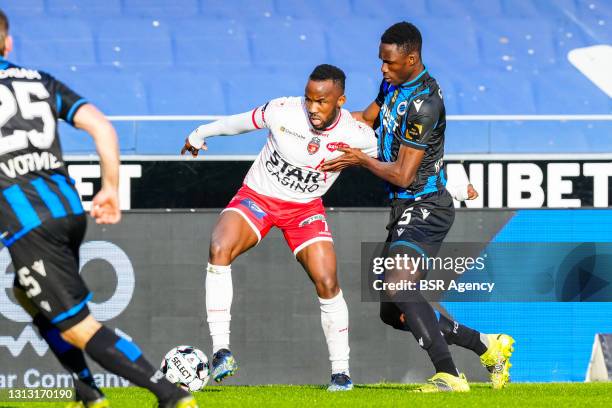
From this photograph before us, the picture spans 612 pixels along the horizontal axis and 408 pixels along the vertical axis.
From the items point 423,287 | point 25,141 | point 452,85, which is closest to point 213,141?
point 423,287

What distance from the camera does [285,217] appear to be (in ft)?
25.3

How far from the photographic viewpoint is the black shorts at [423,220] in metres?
6.98

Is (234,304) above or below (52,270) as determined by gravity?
above

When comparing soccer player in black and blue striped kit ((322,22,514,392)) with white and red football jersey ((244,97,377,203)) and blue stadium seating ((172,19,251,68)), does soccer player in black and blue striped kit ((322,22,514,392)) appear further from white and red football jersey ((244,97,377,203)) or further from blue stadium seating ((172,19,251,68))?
blue stadium seating ((172,19,251,68))


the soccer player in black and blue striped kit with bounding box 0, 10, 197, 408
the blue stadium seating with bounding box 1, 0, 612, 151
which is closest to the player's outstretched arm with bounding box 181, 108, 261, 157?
the soccer player in black and blue striped kit with bounding box 0, 10, 197, 408

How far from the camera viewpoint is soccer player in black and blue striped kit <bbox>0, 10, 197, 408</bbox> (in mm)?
4676

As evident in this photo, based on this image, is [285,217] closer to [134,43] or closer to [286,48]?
[286,48]

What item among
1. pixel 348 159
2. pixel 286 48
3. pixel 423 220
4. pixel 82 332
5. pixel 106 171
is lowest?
pixel 82 332

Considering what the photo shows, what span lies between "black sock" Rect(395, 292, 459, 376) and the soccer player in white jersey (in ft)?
2.72

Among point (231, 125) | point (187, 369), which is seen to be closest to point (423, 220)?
point (231, 125)

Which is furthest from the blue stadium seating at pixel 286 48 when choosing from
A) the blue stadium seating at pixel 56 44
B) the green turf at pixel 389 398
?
the green turf at pixel 389 398

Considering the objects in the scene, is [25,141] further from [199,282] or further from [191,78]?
[191,78]

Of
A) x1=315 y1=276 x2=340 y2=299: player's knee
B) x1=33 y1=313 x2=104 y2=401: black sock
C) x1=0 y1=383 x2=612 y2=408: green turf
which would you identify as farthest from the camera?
x1=315 y1=276 x2=340 y2=299: player's knee

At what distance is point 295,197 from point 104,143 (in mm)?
3169
